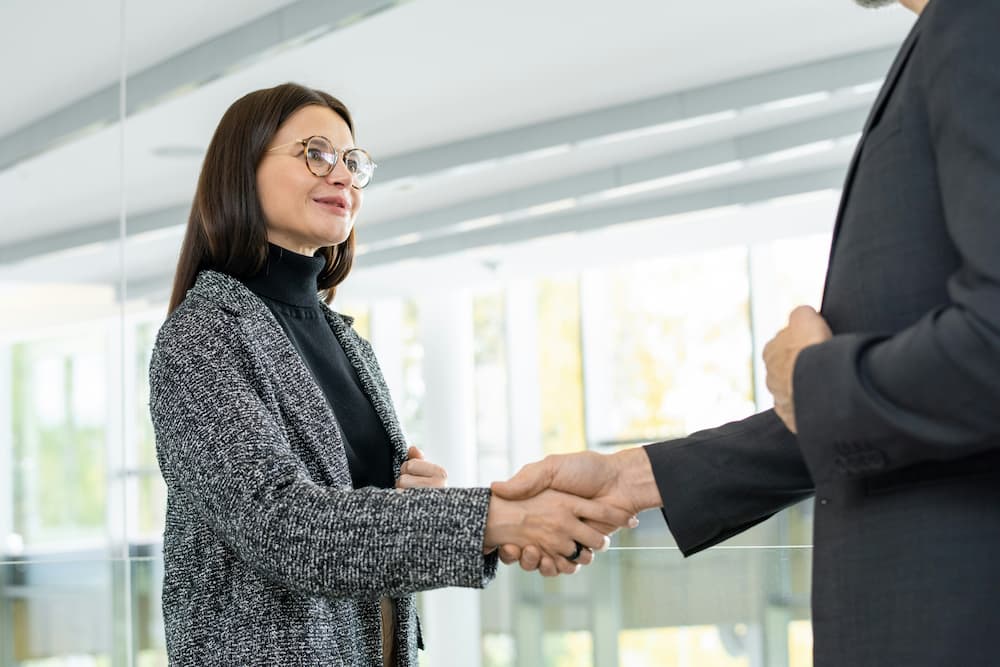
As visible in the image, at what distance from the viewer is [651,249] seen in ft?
39.8

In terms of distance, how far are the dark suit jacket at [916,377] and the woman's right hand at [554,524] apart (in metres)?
0.44

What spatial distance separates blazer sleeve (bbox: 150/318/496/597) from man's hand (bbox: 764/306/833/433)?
0.43 meters

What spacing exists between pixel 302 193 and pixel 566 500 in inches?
25.8

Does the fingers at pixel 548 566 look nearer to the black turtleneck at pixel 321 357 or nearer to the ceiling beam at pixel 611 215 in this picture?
the black turtleneck at pixel 321 357

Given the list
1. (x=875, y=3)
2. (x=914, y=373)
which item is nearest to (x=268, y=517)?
(x=914, y=373)

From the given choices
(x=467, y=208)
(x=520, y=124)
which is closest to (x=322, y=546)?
(x=520, y=124)

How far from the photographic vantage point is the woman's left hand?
180 cm

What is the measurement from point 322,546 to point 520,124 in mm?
6600

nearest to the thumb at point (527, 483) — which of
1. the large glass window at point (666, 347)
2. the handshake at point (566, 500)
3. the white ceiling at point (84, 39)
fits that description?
the handshake at point (566, 500)

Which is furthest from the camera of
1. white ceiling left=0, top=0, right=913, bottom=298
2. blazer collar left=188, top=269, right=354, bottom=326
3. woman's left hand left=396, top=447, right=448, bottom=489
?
white ceiling left=0, top=0, right=913, bottom=298

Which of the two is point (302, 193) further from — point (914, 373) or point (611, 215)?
point (611, 215)

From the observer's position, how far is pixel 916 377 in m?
1.11

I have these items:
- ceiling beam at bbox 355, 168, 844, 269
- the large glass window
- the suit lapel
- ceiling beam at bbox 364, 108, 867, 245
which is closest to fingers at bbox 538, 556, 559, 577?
the suit lapel

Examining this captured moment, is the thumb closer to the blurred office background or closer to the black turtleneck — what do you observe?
the black turtleneck
